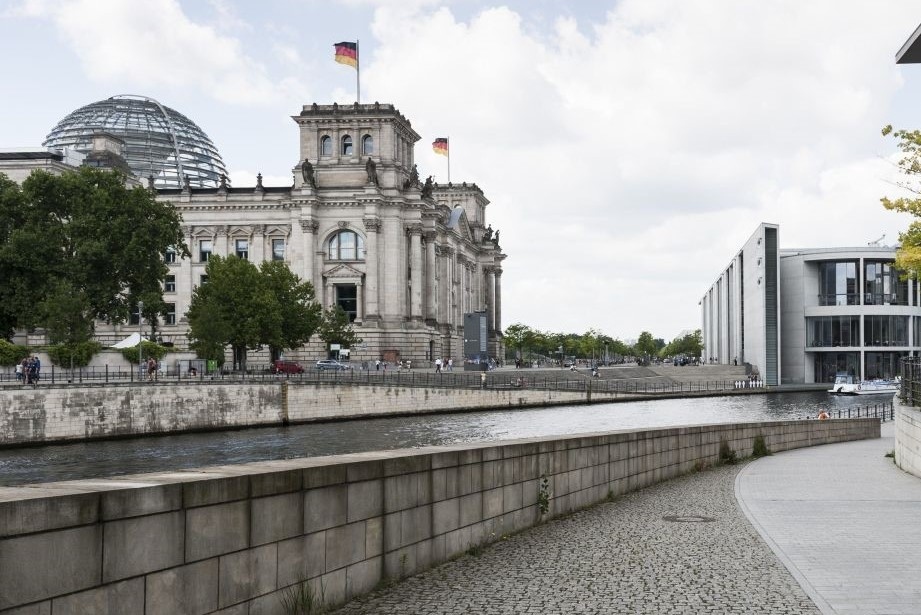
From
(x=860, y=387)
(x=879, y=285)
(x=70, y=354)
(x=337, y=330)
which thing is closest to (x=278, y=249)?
(x=337, y=330)

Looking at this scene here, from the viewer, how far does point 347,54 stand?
4397 inches

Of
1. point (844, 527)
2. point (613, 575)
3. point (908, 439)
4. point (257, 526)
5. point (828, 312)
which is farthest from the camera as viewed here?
point (828, 312)

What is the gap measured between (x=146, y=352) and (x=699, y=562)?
6125 centimetres

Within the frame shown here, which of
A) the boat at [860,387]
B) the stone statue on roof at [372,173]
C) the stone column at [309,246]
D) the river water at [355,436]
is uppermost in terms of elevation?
the stone statue on roof at [372,173]

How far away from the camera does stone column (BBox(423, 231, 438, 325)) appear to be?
124562 mm

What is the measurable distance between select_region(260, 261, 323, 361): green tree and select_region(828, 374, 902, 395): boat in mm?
52770

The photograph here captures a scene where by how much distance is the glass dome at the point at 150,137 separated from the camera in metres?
142

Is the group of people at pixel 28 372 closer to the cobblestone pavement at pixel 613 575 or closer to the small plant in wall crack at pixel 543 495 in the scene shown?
the small plant in wall crack at pixel 543 495

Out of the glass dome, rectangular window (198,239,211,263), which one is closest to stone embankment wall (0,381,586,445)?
rectangular window (198,239,211,263)

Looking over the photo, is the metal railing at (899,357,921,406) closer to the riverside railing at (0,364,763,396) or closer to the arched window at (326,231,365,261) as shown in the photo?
the riverside railing at (0,364,763,396)

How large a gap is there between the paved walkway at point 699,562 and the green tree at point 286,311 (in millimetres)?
72859

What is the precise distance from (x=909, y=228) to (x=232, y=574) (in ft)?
76.9

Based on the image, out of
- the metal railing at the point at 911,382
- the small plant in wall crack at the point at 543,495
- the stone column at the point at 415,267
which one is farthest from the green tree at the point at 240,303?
the small plant in wall crack at the point at 543,495

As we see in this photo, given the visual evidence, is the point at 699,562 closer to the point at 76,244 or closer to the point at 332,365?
the point at 76,244
